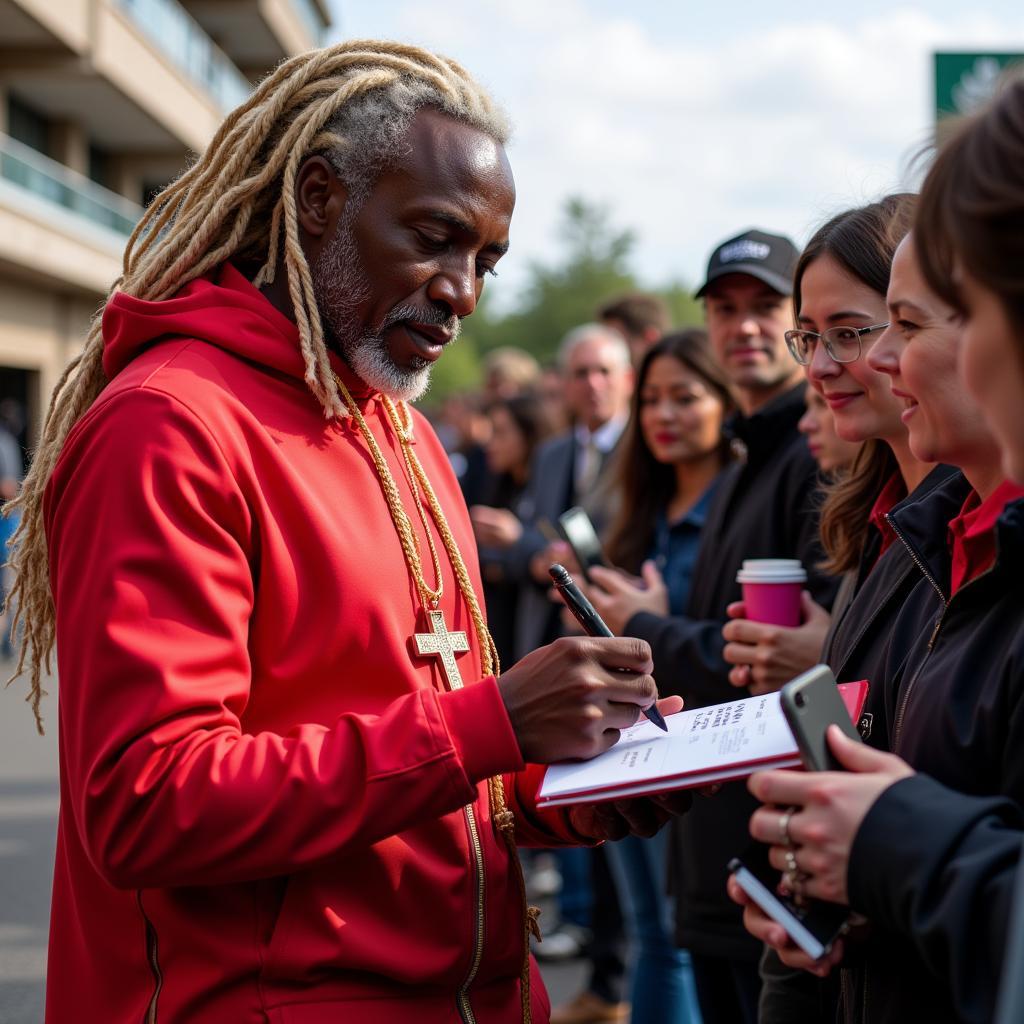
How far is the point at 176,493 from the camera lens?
1.80 meters

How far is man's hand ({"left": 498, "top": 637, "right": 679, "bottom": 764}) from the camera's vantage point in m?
1.89

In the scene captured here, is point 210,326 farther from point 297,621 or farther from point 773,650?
point 773,650

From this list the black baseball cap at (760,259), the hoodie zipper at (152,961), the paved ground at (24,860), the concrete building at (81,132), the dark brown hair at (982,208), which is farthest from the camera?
the concrete building at (81,132)

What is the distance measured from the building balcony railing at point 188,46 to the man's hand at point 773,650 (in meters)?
24.3

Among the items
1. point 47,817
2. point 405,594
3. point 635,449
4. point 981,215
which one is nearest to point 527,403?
point 635,449

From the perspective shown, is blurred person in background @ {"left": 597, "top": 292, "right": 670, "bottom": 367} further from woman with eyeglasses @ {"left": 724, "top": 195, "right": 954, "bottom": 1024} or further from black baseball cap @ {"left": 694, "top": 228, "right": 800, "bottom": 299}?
woman with eyeglasses @ {"left": 724, "top": 195, "right": 954, "bottom": 1024}

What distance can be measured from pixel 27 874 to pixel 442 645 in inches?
203

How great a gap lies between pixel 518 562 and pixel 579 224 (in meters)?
75.3

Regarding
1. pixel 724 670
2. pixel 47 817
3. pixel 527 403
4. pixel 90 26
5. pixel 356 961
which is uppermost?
pixel 90 26

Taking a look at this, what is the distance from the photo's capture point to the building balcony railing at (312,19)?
35.2m

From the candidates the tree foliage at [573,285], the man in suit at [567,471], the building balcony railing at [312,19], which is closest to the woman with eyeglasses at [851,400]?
the man in suit at [567,471]

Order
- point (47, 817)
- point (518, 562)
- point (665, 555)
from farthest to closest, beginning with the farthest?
point (47, 817) → point (518, 562) → point (665, 555)

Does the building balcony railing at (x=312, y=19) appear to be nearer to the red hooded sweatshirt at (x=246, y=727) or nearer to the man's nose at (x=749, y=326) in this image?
the man's nose at (x=749, y=326)

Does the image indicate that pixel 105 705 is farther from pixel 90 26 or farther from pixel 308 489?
pixel 90 26
